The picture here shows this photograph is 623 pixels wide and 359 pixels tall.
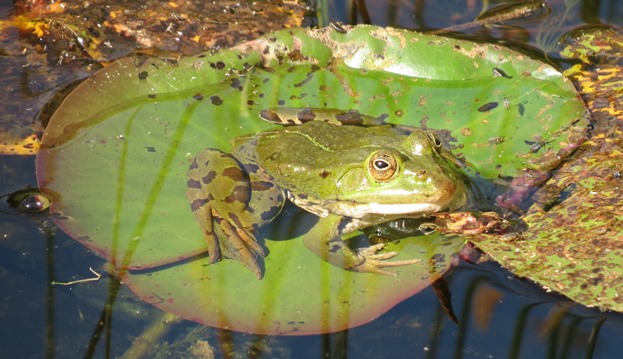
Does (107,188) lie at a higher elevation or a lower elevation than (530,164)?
lower

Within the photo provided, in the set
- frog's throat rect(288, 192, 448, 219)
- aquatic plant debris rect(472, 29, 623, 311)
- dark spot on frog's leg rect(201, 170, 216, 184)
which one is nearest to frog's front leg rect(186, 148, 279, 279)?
dark spot on frog's leg rect(201, 170, 216, 184)

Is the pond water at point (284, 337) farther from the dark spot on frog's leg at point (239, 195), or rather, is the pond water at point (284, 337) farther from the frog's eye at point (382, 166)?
the dark spot on frog's leg at point (239, 195)

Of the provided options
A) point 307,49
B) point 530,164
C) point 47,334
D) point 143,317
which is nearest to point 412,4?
point 307,49

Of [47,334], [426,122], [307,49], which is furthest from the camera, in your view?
[307,49]

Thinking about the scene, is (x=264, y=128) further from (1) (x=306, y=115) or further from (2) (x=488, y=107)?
(2) (x=488, y=107)

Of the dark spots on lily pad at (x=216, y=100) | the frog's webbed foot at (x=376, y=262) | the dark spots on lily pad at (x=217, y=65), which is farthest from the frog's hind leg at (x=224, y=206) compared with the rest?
the dark spots on lily pad at (x=217, y=65)

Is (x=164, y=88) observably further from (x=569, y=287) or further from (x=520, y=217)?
(x=569, y=287)

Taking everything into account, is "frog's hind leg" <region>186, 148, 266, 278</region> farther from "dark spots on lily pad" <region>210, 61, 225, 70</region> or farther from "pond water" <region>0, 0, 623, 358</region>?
"dark spots on lily pad" <region>210, 61, 225, 70</region>
